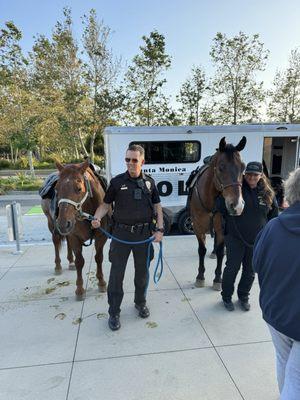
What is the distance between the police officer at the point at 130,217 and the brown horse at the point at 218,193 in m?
0.76

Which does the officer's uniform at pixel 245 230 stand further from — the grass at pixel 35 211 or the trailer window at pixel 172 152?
the grass at pixel 35 211

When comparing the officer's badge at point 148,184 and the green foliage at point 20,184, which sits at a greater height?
the officer's badge at point 148,184

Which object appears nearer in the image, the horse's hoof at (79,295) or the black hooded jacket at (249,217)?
the black hooded jacket at (249,217)

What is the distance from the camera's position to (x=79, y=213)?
298 cm

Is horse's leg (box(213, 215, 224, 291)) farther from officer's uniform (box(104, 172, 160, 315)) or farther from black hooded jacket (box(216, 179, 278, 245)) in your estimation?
officer's uniform (box(104, 172, 160, 315))

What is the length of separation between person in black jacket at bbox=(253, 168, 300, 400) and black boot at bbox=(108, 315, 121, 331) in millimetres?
1864

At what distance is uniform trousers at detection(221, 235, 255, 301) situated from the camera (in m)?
3.04

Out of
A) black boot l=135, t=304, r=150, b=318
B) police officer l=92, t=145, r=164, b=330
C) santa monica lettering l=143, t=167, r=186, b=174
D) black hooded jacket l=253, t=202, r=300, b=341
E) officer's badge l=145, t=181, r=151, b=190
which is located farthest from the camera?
santa monica lettering l=143, t=167, r=186, b=174

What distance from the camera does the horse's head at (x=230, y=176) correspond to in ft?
9.19

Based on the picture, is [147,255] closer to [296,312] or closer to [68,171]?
[68,171]

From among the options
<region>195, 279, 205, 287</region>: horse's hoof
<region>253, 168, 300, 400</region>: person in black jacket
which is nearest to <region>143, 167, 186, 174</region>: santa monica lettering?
<region>195, 279, 205, 287</region>: horse's hoof

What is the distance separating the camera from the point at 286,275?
132 cm

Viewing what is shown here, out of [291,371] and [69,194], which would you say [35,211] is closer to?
[69,194]

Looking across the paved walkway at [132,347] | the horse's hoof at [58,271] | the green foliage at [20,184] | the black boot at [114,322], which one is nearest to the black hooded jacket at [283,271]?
the paved walkway at [132,347]
